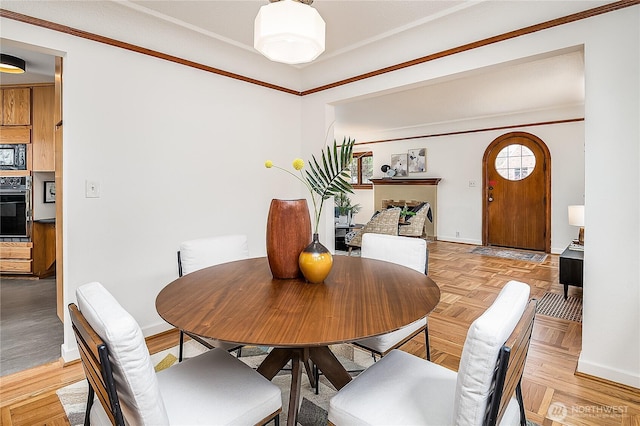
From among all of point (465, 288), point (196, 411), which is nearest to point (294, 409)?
point (196, 411)

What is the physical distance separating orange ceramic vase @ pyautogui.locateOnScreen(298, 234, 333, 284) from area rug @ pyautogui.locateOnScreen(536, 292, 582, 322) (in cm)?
260

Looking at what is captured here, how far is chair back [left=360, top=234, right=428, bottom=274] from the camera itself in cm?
198

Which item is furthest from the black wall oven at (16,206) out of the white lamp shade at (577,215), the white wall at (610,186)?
the white lamp shade at (577,215)

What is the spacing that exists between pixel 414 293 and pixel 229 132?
2.28 metres

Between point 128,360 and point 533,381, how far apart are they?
2169 mm

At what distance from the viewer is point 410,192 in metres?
7.51

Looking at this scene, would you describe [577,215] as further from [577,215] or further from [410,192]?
[410,192]

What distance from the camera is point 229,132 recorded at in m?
3.04

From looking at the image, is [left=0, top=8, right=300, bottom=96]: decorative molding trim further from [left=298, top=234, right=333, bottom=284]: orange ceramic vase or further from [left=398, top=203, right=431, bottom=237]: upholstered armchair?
[left=398, top=203, right=431, bottom=237]: upholstered armchair

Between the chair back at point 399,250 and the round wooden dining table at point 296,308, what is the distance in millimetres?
228

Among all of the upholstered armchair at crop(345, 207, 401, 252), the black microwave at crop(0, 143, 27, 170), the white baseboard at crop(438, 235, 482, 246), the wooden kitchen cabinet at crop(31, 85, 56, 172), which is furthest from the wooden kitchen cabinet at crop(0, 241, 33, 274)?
the white baseboard at crop(438, 235, 482, 246)

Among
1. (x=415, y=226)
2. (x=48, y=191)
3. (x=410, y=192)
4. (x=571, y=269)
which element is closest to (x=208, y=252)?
(x=571, y=269)

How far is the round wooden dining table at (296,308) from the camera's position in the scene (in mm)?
1032

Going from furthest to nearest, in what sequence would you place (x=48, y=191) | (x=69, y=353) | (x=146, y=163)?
1. (x=48, y=191)
2. (x=146, y=163)
3. (x=69, y=353)
